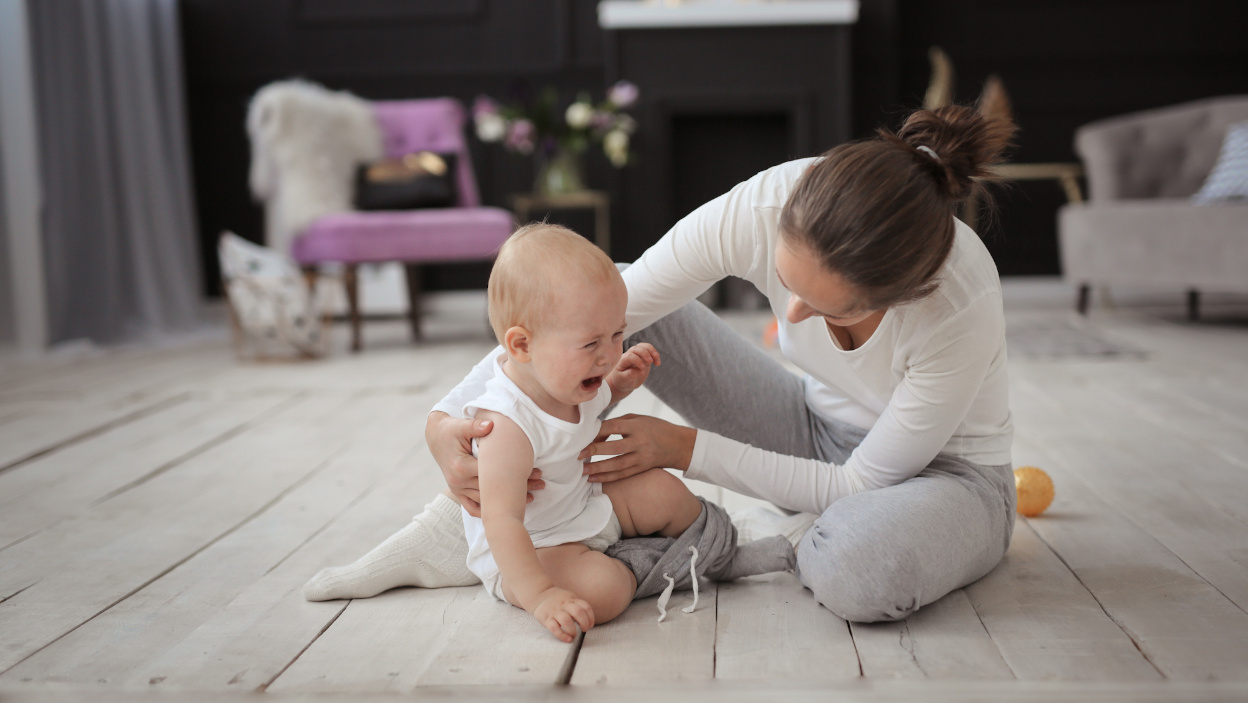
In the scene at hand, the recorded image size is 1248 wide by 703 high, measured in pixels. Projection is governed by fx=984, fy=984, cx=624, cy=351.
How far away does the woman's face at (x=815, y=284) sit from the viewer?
38.3 inches

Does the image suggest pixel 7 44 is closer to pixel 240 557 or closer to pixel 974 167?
pixel 240 557

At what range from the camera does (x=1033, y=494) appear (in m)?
1.49

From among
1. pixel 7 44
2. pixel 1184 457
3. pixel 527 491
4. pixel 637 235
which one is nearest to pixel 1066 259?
pixel 637 235

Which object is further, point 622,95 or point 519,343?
point 622,95

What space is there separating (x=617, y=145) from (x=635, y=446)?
3402 millimetres

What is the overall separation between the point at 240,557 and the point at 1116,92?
4.77 metres

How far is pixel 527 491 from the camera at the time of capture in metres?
1.09

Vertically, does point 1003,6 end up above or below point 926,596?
above

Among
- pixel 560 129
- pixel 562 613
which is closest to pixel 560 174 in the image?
pixel 560 129

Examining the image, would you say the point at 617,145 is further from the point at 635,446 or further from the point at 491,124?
the point at 635,446

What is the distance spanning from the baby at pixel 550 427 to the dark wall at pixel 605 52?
363 cm

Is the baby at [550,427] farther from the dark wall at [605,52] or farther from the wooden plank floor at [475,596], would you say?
the dark wall at [605,52]

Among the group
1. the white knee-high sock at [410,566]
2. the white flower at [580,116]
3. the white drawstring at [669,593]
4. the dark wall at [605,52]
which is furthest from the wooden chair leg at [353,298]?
the white drawstring at [669,593]

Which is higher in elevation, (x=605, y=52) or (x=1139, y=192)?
(x=605, y=52)
